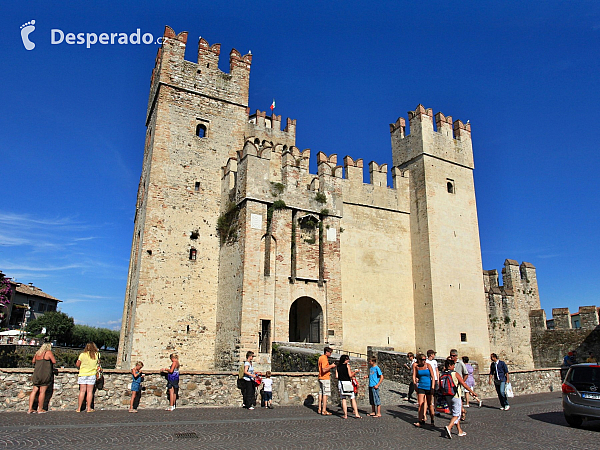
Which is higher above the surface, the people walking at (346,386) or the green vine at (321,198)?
the green vine at (321,198)

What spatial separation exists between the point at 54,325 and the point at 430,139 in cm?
4083

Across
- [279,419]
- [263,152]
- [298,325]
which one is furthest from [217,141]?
[279,419]

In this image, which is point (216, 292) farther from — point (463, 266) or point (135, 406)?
point (463, 266)

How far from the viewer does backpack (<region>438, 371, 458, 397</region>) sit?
862cm

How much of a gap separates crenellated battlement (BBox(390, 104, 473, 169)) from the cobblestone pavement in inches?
651

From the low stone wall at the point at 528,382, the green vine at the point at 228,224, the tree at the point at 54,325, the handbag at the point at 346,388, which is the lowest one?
the low stone wall at the point at 528,382

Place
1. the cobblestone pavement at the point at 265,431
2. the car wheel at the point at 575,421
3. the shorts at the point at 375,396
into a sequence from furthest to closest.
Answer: the shorts at the point at 375,396, the car wheel at the point at 575,421, the cobblestone pavement at the point at 265,431

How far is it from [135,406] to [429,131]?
67.3 feet

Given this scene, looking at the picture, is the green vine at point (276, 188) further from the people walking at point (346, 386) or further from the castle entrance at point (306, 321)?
the people walking at point (346, 386)

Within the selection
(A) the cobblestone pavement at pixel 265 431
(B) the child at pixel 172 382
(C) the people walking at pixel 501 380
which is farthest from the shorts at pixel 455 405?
(B) the child at pixel 172 382

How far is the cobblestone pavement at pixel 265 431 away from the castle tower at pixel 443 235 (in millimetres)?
11984

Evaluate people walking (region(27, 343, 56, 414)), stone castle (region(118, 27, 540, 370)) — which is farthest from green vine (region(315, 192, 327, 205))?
people walking (region(27, 343, 56, 414))

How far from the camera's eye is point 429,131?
24891mm

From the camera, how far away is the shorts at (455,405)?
8.41 metres
